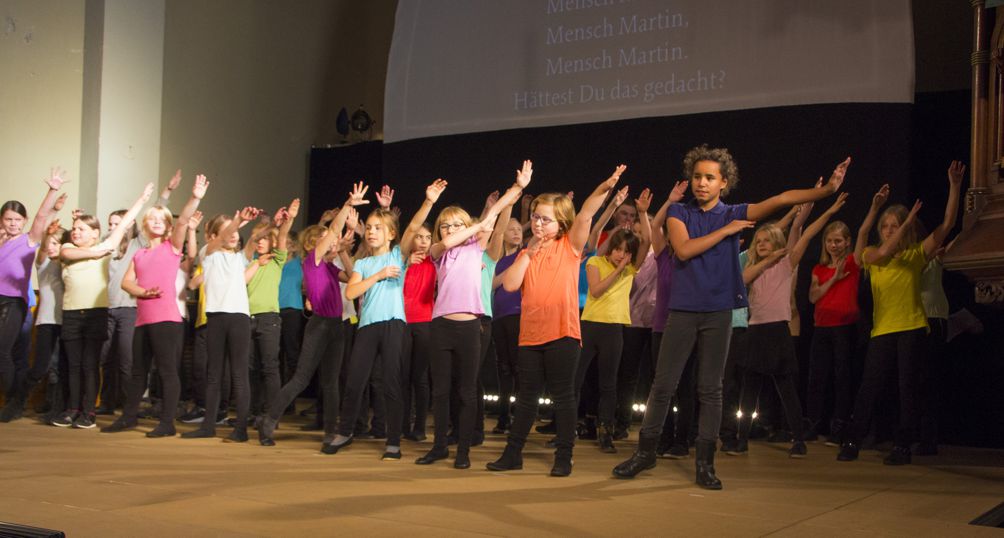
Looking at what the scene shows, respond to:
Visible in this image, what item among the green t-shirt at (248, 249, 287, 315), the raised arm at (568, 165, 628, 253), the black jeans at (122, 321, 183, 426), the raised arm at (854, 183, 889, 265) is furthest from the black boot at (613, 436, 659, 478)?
the green t-shirt at (248, 249, 287, 315)

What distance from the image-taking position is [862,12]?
6.66 meters

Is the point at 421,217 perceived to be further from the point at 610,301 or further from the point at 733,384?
the point at 733,384

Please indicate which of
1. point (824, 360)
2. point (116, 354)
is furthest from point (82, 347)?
point (824, 360)

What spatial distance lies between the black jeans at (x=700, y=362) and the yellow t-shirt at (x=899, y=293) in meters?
1.49

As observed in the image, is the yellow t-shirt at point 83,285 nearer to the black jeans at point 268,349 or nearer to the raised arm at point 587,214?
the black jeans at point 268,349

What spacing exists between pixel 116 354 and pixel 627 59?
4616mm

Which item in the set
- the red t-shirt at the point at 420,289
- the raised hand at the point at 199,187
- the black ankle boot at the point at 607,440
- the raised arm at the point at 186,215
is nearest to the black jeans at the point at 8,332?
the raised arm at the point at 186,215

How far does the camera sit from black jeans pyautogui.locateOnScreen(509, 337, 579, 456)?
4605mm

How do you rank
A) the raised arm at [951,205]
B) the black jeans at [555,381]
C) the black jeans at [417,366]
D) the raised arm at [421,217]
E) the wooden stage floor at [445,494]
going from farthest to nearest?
the black jeans at [417,366], the raised arm at [951,205], the raised arm at [421,217], the black jeans at [555,381], the wooden stage floor at [445,494]

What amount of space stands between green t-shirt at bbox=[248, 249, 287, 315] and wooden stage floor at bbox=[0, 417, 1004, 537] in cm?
109

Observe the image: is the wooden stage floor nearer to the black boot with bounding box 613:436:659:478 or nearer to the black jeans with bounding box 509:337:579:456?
the black boot with bounding box 613:436:659:478

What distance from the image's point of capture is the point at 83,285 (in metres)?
6.62

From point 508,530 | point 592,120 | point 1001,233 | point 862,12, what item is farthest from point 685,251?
point 592,120

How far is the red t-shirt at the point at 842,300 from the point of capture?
20.4 ft
